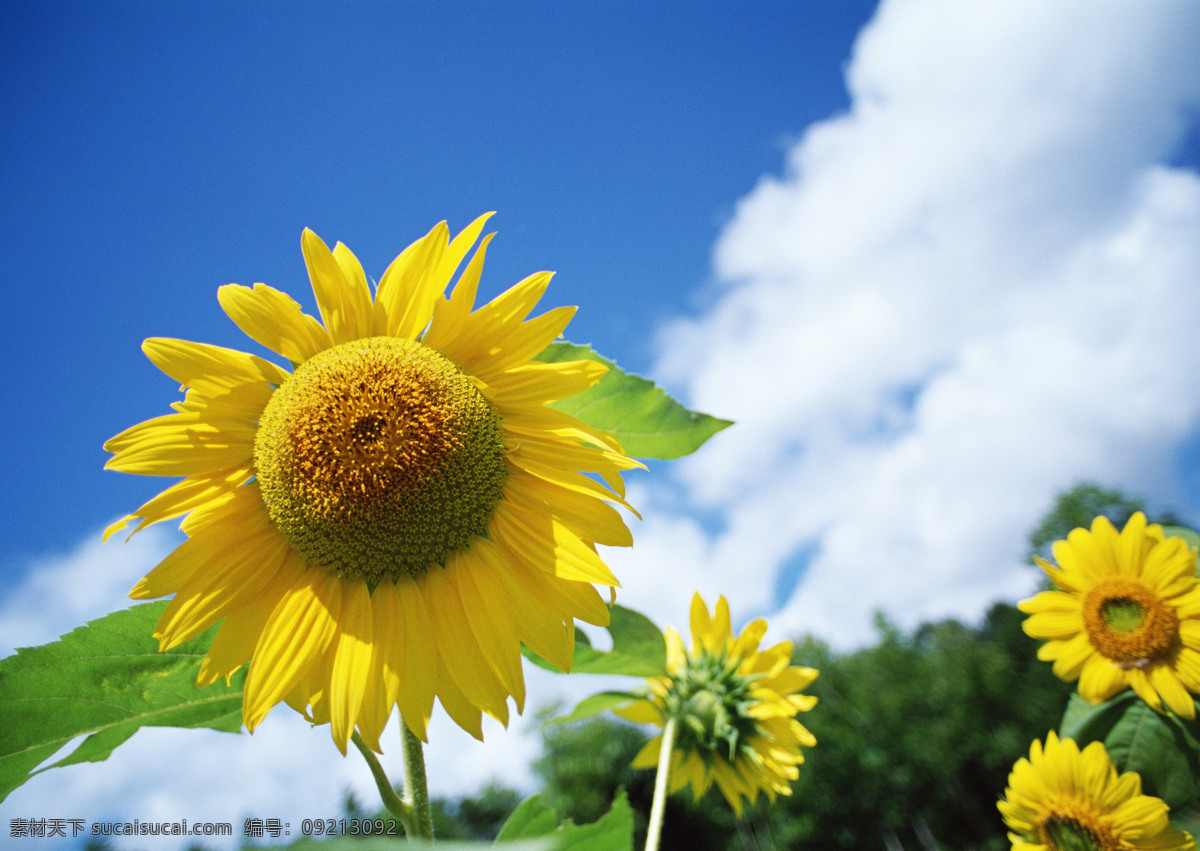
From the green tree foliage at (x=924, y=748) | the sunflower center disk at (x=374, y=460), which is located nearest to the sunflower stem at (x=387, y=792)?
the sunflower center disk at (x=374, y=460)

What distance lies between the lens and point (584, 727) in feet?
70.1

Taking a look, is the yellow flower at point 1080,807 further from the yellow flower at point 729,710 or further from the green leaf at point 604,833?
the green leaf at point 604,833

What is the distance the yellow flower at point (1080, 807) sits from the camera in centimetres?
188

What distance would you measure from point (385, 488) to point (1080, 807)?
219cm

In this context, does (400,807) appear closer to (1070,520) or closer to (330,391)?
(330,391)

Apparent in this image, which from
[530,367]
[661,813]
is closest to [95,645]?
[530,367]

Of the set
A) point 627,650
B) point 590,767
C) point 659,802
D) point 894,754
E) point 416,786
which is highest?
point 627,650

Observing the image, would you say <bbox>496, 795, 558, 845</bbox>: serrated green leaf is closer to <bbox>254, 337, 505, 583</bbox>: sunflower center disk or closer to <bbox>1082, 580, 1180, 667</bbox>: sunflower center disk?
<bbox>254, 337, 505, 583</bbox>: sunflower center disk

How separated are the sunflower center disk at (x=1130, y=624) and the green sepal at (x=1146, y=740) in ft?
0.51

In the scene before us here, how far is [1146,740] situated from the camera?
2.06 m

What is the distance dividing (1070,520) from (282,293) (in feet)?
88.9

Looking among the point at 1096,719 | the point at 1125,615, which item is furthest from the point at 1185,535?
the point at 1096,719

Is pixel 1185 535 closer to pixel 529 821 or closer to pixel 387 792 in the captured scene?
pixel 529 821

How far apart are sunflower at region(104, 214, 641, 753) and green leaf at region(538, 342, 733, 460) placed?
0.38 ft
